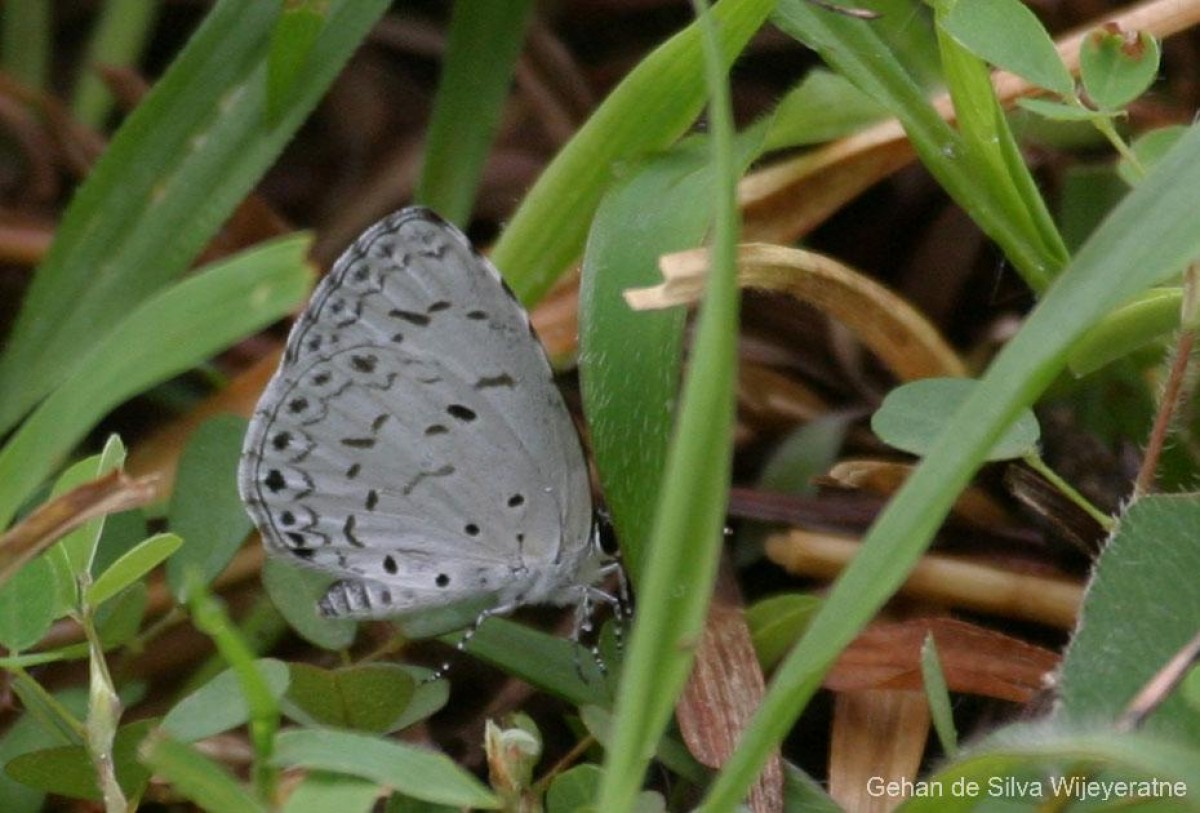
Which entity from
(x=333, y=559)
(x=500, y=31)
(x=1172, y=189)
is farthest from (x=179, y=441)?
(x=1172, y=189)

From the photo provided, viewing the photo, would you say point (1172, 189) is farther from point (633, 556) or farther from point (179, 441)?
point (179, 441)

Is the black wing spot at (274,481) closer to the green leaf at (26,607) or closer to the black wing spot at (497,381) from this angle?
the black wing spot at (497,381)

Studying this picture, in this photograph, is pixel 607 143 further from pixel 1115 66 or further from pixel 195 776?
pixel 195 776

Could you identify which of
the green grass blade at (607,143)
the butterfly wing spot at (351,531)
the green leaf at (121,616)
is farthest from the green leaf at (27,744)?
the green grass blade at (607,143)

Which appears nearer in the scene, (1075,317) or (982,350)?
(1075,317)

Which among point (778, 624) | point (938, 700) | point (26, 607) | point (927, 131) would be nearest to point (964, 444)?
point (938, 700)
